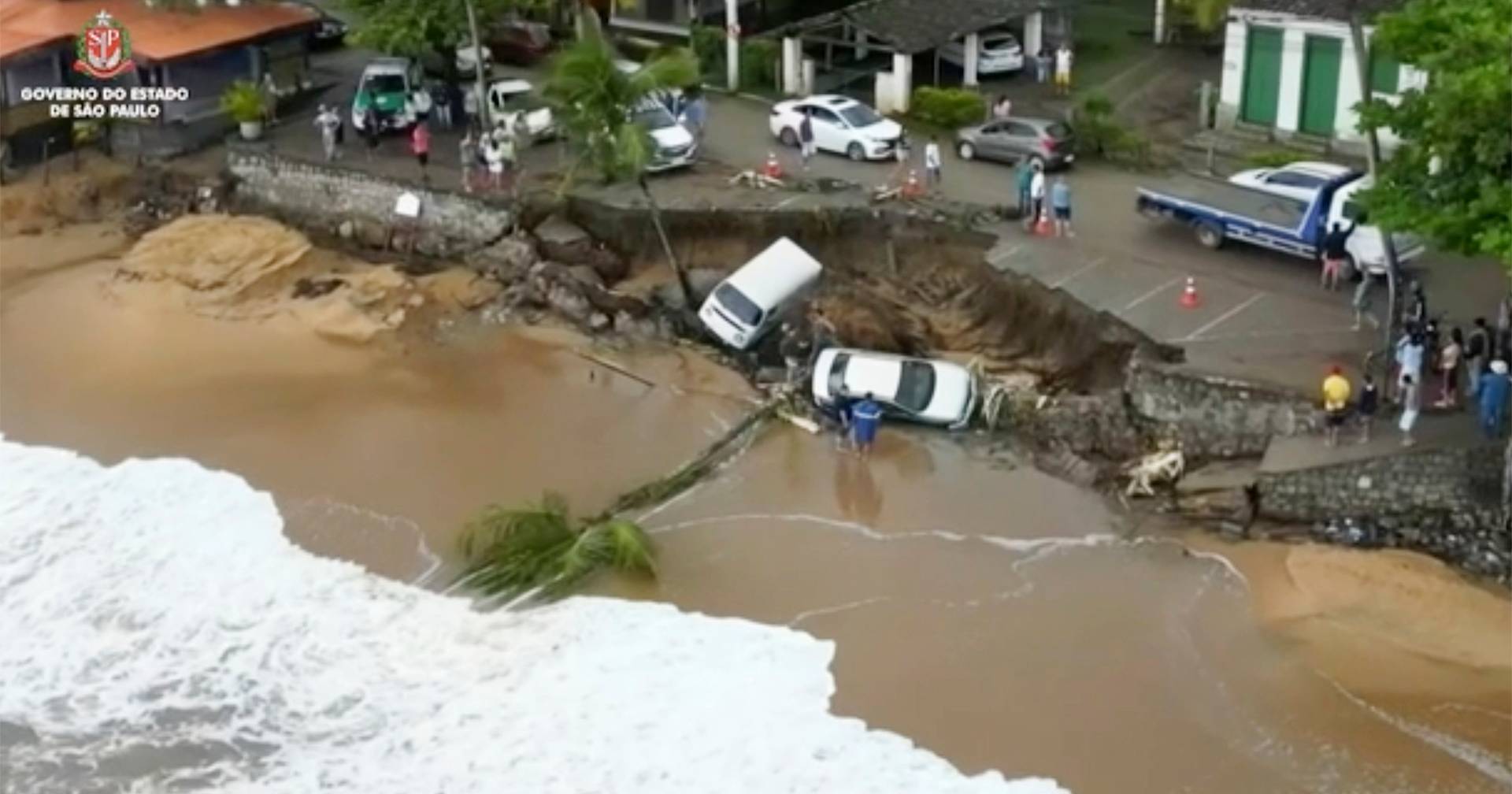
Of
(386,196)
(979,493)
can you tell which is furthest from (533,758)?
(386,196)

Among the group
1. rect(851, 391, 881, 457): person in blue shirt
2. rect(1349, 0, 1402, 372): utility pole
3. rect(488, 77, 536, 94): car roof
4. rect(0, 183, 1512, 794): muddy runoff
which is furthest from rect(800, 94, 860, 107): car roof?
rect(1349, 0, 1402, 372): utility pole

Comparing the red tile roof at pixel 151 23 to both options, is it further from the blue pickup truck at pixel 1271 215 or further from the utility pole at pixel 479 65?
the blue pickup truck at pixel 1271 215

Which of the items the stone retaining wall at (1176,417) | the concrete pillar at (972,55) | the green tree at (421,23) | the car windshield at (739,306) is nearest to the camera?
the stone retaining wall at (1176,417)

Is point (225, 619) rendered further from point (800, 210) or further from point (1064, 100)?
point (1064, 100)

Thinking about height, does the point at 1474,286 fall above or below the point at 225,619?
above

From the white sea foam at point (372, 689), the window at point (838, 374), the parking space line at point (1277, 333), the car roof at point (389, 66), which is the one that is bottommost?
the white sea foam at point (372, 689)

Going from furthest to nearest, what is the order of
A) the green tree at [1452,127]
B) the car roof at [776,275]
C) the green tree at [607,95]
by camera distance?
the car roof at [776,275] < the green tree at [607,95] < the green tree at [1452,127]

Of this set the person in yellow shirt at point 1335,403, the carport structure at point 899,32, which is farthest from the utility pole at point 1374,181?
the carport structure at point 899,32
